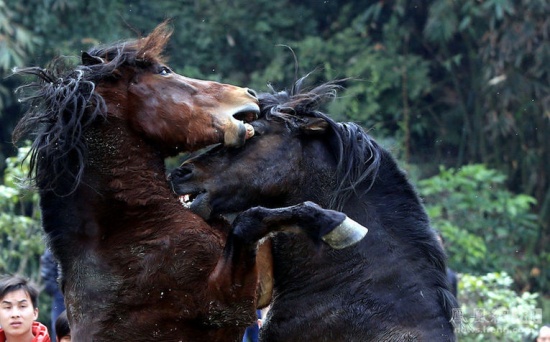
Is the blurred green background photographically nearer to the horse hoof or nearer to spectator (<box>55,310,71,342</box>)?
spectator (<box>55,310,71,342</box>)

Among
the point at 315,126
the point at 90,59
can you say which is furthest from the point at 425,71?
the point at 90,59

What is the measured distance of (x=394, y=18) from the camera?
1692cm

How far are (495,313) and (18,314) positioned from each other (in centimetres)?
507

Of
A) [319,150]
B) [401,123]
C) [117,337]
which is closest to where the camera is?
[117,337]

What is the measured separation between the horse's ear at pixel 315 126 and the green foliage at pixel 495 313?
4873mm

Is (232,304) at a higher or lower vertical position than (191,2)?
higher

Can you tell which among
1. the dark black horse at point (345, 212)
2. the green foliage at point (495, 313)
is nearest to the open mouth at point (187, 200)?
the dark black horse at point (345, 212)

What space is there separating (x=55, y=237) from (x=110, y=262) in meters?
0.32

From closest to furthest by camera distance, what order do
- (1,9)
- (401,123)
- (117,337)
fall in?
1. (117,337)
2. (1,9)
3. (401,123)

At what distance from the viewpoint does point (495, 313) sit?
9.95m

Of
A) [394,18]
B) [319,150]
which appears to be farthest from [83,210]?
[394,18]

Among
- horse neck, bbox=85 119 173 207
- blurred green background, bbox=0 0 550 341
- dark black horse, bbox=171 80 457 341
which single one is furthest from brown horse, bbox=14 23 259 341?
blurred green background, bbox=0 0 550 341

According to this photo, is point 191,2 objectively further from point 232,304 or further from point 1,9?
point 232,304

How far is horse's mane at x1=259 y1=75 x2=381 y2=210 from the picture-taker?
486 centimetres
